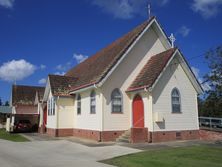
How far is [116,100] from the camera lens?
21484mm

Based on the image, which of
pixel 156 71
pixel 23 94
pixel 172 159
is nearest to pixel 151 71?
pixel 156 71

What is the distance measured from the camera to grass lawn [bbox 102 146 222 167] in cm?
1127

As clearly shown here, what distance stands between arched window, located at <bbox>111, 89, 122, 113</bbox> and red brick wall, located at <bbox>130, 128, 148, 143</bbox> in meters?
2.64

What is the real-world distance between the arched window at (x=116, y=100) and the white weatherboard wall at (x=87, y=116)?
103cm

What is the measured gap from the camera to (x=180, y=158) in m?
12.6

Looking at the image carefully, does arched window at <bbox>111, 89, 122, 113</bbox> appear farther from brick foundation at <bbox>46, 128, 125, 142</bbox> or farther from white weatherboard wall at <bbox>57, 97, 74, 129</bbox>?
white weatherboard wall at <bbox>57, 97, 74, 129</bbox>

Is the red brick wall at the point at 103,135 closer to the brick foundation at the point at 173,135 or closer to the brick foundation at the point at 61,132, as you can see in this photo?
the brick foundation at the point at 173,135

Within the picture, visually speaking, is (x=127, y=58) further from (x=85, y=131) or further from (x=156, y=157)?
(x=156, y=157)

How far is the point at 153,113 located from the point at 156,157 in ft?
23.5

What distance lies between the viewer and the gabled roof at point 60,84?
2573cm

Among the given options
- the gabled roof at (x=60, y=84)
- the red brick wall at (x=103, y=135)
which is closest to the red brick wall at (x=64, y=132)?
the gabled roof at (x=60, y=84)

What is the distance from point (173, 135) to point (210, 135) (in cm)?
365

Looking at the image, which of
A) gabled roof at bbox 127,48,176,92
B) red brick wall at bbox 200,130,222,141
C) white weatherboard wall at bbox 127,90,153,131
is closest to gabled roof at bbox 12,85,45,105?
gabled roof at bbox 127,48,176,92

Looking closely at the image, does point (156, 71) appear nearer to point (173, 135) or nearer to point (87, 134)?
point (173, 135)
